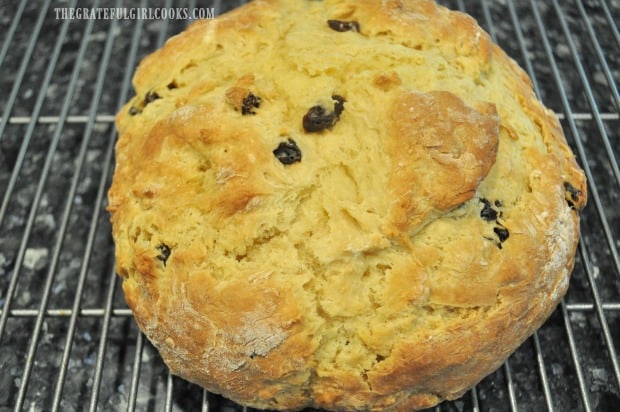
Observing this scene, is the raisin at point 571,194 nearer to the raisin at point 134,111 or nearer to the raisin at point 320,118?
the raisin at point 320,118

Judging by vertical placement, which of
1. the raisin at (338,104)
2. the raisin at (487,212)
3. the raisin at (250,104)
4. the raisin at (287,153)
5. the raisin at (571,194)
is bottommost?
the raisin at (571,194)

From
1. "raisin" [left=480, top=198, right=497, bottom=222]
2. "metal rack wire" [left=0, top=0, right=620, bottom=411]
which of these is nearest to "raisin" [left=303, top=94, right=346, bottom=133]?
"raisin" [left=480, top=198, right=497, bottom=222]

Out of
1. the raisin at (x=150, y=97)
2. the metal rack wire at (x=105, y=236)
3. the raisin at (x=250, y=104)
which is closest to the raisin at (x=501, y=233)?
the metal rack wire at (x=105, y=236)

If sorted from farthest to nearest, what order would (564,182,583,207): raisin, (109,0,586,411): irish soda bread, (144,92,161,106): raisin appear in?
(144,92,161,106): raisin
(564,182,583,207): raisin
(109,0,586,411): irish soda bread

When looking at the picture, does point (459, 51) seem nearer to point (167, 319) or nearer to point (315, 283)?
point (315, 283)

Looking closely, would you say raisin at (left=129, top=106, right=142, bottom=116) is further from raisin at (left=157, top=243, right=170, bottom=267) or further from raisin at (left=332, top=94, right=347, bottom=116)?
raisin at (left=332, top=94, right=347, bottom=116)
